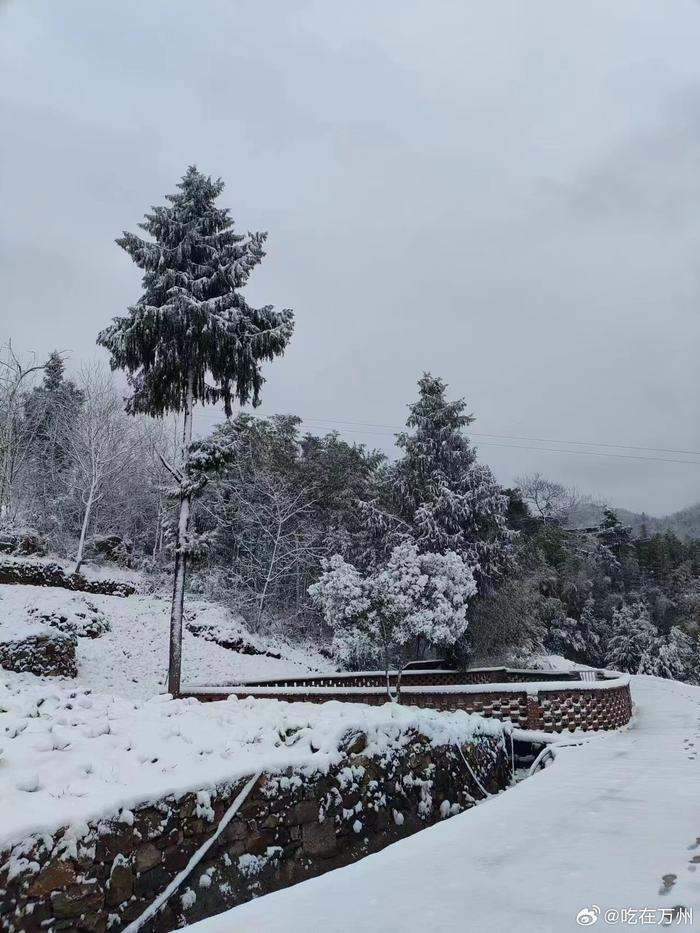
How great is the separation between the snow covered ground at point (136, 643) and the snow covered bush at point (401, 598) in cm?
399

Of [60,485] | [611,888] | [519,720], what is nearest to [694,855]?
[611,888]

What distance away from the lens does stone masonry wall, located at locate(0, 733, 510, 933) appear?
10.2 feet

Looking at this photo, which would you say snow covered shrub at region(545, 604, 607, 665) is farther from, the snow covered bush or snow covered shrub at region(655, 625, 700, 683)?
the snow covered bush

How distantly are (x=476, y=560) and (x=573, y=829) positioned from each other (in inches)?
738

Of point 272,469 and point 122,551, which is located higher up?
point 272,469

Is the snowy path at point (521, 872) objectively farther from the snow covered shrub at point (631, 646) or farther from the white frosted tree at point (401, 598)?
the snow covered shrub at point (631, 646)

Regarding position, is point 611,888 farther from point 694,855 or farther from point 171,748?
point 171,748

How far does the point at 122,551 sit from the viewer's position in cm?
2664

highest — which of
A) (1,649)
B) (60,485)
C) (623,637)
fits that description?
(60,485)

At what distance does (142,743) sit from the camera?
175 inches

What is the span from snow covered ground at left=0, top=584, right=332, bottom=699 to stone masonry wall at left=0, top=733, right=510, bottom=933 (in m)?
11.7

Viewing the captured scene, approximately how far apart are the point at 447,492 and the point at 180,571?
11487mm

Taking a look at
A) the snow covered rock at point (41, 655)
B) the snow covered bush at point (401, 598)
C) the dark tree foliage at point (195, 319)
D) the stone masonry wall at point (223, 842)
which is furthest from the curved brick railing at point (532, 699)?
the dark tree foliage at point (195, 319)

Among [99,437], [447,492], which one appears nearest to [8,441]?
[99,437]
